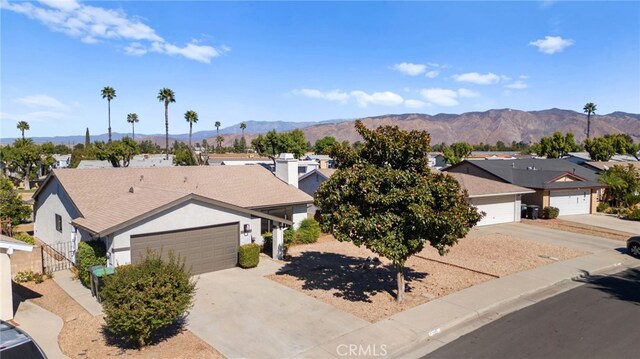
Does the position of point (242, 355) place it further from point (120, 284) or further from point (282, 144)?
point (282, 144)

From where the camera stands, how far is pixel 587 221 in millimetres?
31156

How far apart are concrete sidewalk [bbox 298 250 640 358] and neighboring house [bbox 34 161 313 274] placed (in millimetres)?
7974

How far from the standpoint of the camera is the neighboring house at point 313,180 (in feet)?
102

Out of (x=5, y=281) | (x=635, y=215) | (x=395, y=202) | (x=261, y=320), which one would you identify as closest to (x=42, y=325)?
(x=5, y=281)

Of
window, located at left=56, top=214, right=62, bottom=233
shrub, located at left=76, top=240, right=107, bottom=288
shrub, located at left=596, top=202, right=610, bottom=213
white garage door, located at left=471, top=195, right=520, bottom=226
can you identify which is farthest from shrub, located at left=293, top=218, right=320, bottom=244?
shrub, located at left=596, top=202, right=610, bottom=213

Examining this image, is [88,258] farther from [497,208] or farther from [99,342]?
[497,208]

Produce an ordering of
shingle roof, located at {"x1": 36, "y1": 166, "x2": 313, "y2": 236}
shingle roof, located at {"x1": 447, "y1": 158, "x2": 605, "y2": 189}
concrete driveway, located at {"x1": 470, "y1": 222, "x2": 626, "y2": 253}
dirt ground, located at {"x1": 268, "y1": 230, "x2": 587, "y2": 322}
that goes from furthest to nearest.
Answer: shingle roof, located at {"x1": 447, "y1": 158, "x2": 605, "y2": 189}
concrete driveway, located at {"x1": 470, "y1": 222, "x2": 626, "y2": 253}
shingle roof, located at {"x1": 36, "y1": 166, "x2": 313, "y2": 236}
dirt ground, located at {"x1": 268, "y1": 230, "x2": 587, "y2": 322}

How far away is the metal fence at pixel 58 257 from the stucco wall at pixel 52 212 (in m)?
0.48

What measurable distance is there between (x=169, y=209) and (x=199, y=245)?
201 cm

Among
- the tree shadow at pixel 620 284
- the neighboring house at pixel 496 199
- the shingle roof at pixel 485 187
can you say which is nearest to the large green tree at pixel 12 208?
the shingle roof at pixel 485 187

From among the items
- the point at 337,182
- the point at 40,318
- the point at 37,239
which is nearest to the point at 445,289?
the point at 337,182

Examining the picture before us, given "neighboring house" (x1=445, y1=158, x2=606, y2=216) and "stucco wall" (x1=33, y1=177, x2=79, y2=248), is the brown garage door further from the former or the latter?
"neighboring house" (x1=445, y1=158, x2=606, y2=216)

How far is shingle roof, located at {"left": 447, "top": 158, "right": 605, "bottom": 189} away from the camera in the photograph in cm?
3269

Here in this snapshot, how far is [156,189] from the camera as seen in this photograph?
19484 mm
